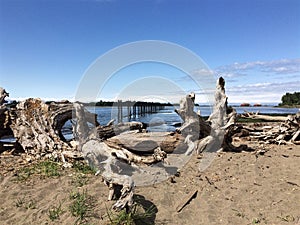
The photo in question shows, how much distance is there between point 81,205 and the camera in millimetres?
4461

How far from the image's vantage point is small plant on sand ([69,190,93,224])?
4.26m

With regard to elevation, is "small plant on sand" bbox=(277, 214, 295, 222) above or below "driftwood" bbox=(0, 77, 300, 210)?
below

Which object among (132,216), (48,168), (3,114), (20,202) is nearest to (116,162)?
(132,216)

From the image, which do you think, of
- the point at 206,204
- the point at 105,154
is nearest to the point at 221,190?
the point at 206,204

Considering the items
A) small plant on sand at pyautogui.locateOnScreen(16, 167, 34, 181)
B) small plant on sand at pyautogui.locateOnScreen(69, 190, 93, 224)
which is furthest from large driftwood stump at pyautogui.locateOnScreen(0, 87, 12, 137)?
small plant on sand at pyautogui.locateOnScreen(69, 190, 93, 224)

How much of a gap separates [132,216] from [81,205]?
0.99 metres

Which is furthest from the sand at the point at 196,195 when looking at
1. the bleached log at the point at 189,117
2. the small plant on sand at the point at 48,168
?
the bleached log at the point at 189,117

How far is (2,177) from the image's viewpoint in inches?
237

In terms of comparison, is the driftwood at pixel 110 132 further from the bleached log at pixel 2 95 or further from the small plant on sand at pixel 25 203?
the small plant on sand at pixel 25 203

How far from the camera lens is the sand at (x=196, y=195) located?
4.32 metres

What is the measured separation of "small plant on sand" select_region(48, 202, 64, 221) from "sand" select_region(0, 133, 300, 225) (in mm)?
54

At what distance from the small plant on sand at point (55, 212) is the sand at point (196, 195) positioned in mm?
54

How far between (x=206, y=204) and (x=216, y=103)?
4591mm

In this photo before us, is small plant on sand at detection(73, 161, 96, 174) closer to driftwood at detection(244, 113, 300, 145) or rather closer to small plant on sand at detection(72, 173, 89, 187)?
small plant on sand at detection(72, 173, 89, 187)
